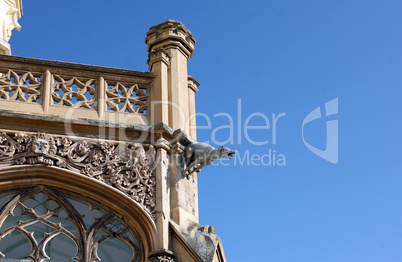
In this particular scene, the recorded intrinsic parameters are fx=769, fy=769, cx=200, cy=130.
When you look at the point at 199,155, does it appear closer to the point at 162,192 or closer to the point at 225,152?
the point at 225,152

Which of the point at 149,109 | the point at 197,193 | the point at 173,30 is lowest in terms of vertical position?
the point at 197,193

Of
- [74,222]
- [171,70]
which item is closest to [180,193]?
[74,222]

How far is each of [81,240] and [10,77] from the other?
2.53 metres

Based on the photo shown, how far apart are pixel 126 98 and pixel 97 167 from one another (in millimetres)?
1276

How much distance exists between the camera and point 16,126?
10062 millimetres

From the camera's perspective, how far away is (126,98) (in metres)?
10.9

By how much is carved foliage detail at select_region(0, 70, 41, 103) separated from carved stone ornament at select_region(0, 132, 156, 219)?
66 cm

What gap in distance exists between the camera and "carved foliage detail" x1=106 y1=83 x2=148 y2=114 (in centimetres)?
1080

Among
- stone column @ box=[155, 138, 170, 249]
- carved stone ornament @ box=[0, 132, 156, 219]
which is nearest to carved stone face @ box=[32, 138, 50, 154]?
carved stone ornament @ box=[0, 132, 156, 219]

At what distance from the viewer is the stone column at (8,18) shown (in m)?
16.2

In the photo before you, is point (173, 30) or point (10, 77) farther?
point (173, 30)

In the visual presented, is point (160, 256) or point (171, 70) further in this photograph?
point (171, 70)

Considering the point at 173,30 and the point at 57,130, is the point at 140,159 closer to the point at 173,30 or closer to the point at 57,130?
the point at 57,130

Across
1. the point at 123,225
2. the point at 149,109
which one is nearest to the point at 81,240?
the point at 123,225
